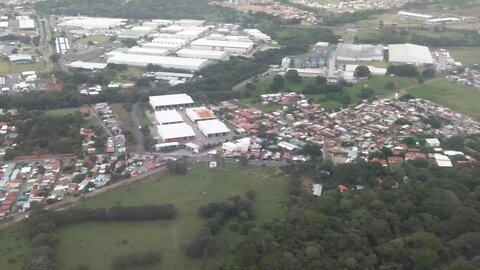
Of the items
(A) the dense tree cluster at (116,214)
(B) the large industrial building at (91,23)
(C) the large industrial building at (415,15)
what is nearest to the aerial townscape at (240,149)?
(A) the dense tree cluster at (116,214)

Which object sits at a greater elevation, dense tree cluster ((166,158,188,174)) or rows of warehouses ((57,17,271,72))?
rows of warehouses ((57,17,271,72))

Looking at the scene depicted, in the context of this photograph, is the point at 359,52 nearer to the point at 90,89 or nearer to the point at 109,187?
the point at 90,89

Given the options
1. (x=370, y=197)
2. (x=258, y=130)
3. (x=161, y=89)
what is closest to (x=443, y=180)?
(x=370, y=197)

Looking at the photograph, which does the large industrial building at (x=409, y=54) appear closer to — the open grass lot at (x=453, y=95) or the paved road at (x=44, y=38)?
the open grass lot at (x=453, y=95)

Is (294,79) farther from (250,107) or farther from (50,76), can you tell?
(50,76)

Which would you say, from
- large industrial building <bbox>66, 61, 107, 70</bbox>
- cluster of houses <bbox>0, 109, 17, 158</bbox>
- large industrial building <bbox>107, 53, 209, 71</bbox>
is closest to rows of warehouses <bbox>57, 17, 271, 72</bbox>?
large industrial building <bbox>107, 53, 209, 71</bbox>

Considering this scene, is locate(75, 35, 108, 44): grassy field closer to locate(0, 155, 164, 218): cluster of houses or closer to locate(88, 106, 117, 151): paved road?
locate(88, 106, 117, 151): paved road
